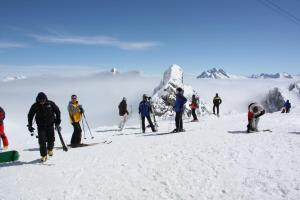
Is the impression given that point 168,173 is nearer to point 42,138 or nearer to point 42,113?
point 42,138

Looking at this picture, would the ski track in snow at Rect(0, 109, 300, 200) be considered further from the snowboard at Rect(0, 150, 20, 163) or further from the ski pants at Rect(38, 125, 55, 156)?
A: the ski pants at Rect(38, 125, 55, 156)

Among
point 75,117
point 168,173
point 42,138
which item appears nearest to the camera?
point 168,173

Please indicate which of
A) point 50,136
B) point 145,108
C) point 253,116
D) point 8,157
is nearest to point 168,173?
point 50,136

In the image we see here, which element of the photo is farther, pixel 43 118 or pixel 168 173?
pixel 43 118

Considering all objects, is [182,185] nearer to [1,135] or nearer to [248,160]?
[248,160]

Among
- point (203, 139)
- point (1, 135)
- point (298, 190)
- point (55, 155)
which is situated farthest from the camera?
point (1, 135)

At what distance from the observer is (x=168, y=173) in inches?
370

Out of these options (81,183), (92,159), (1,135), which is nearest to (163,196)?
(81,183)

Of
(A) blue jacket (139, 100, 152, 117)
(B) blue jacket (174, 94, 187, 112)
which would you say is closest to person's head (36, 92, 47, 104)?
(B) blue jacket (174, 94, 187, 112)

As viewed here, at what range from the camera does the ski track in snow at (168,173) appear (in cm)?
795

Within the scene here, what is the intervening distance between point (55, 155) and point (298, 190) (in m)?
9.20

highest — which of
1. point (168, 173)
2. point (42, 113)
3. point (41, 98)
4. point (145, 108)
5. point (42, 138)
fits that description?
point (41, 98)

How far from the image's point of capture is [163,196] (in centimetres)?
782

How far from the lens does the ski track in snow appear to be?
26.1ft
